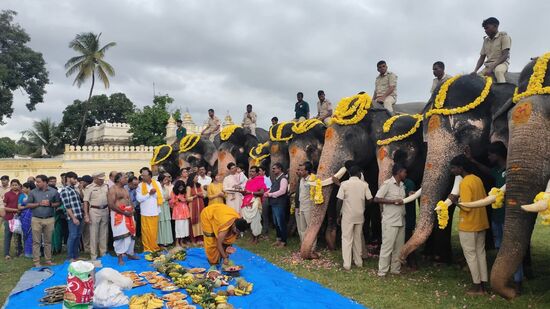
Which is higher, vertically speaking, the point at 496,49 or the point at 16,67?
the point at 16,67

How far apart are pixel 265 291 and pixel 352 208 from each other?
2110 millimetres

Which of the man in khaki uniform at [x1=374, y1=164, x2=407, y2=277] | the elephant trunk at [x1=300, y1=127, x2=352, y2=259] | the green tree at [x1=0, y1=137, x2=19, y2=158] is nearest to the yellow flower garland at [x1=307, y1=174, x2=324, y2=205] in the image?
the elephant trunk at [x1=300, y1=127, x2=352, y2=259]

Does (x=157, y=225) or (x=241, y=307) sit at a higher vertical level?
(x=157, y=225)

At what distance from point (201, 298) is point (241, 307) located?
22.2 inches

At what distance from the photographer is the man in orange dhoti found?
7180 millimetres

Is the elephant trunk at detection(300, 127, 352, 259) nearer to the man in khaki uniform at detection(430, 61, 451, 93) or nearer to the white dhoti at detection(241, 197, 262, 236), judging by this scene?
the man in khaki uniform at detection(430, 61, 451, 93)

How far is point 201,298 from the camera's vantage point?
19.1ft

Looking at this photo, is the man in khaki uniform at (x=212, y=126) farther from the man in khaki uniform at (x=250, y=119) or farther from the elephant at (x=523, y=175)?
the elephant at (x=523, y=175)

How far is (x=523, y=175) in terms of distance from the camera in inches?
178

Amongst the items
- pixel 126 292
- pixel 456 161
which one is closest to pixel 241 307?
pixel 126 292

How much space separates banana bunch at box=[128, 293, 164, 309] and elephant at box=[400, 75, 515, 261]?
11.1 ft

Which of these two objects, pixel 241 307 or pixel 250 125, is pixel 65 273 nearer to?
pixel 241 307

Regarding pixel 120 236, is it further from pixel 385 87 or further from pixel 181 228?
pixel 385 87

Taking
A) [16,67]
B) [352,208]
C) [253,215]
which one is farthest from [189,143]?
[16,67]
